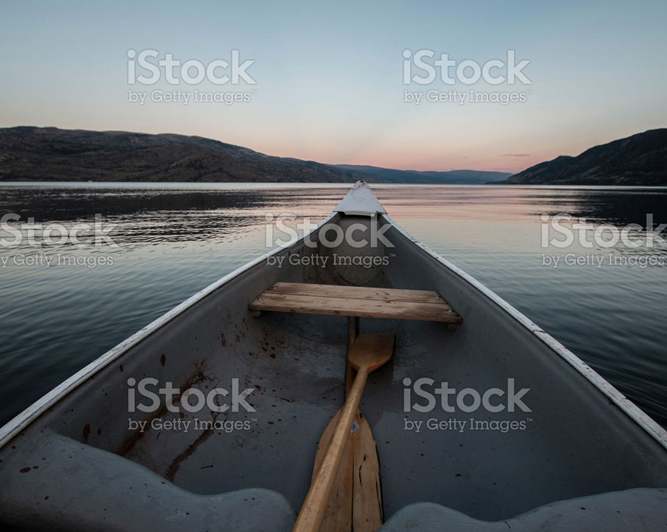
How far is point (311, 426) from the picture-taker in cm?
258

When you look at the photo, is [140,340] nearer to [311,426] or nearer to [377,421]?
[311,426]

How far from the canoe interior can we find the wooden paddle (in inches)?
9.6

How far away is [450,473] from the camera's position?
2.07 m

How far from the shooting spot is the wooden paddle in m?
1.15

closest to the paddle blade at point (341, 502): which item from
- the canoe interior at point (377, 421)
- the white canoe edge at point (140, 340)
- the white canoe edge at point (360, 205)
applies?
the canoe interior at point (377, 421)

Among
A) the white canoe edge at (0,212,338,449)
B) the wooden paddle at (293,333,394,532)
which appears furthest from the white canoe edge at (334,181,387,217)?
the white canoe edge at (0,212,338,449)

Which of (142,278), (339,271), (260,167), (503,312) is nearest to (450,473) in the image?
(503,312)

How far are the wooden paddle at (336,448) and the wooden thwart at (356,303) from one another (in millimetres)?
440

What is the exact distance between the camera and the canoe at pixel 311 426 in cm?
114

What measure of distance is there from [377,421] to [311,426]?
545 mm

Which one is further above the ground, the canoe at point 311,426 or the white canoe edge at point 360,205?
the white canoe edge at point 360,205

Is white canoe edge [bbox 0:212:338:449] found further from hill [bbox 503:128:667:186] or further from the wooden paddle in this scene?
hill [bbox 503:128:667:186]

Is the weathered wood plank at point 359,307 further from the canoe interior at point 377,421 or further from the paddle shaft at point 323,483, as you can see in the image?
the paddle shaft at point 323,483

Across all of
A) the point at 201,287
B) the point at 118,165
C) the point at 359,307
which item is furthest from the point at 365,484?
the point at 118,165
